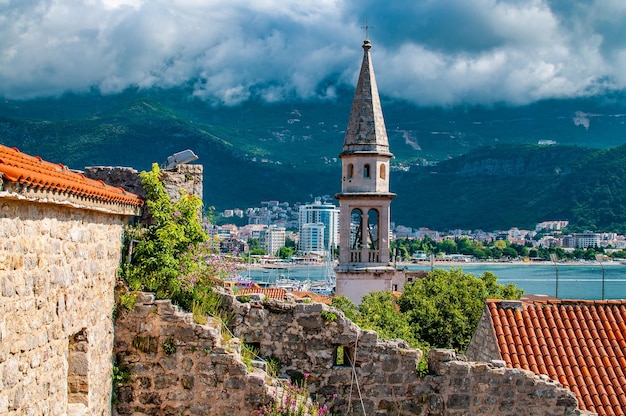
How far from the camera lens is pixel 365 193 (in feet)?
129

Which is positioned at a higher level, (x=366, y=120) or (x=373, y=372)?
(x=366, y=120)

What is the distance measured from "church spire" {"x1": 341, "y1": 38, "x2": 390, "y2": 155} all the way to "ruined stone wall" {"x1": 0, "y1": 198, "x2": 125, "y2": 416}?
31.7 metres

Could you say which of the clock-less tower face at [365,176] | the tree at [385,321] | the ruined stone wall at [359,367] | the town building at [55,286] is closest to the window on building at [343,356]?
the ruined stone wall at [359,367]

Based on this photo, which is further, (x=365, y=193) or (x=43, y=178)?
(x=365, y=193)

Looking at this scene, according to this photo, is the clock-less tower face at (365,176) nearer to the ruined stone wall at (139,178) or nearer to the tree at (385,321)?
the tree at (385,321)

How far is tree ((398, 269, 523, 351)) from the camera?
88.3 feet

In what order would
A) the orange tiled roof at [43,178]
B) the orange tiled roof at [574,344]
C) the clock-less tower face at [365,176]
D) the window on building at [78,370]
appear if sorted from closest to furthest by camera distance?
the orange tiled roof at [43,178] → the window on building at [78,370] → the orange tiled roof at [574,344] → the clock-less tower face at [365,176]

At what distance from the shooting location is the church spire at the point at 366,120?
131ft

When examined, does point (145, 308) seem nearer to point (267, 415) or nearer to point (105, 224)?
point (105, 224)

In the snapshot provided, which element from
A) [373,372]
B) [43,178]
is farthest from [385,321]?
[43,178]

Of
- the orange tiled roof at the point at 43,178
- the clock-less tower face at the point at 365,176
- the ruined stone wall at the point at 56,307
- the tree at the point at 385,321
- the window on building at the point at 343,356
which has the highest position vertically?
the clock-less tower face at the point at 365,176

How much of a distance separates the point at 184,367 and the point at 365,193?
103ft

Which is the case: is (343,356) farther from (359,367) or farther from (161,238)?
(161,238)

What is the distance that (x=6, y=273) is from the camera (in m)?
5.50
